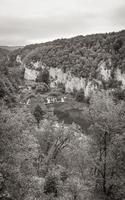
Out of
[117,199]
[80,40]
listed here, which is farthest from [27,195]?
[80,40]

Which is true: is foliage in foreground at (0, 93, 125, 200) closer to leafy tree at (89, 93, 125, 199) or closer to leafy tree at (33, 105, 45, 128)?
leafy tree at (89, 93, 125, 199)

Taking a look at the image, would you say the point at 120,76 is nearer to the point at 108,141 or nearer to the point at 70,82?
the point at 70,82

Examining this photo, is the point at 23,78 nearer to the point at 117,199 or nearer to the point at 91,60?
the point at 91,60

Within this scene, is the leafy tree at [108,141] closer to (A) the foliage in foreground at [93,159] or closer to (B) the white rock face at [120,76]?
(A) the foliage in foreground at [93,159]

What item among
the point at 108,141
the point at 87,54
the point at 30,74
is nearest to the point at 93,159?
the point at 108,141

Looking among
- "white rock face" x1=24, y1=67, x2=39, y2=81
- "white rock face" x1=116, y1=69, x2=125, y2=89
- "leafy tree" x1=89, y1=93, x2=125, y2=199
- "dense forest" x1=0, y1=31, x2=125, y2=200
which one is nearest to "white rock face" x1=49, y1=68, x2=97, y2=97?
"white rock face" x1=116, y1=69, x2=125, y2=89

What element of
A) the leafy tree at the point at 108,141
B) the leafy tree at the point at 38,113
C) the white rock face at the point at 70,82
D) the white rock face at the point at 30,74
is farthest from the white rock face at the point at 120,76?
Answer: the leafy tree at the point at 108,141

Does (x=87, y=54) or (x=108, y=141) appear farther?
(x=87, y=54)

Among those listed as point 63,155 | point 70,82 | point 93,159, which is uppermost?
point 93,159
